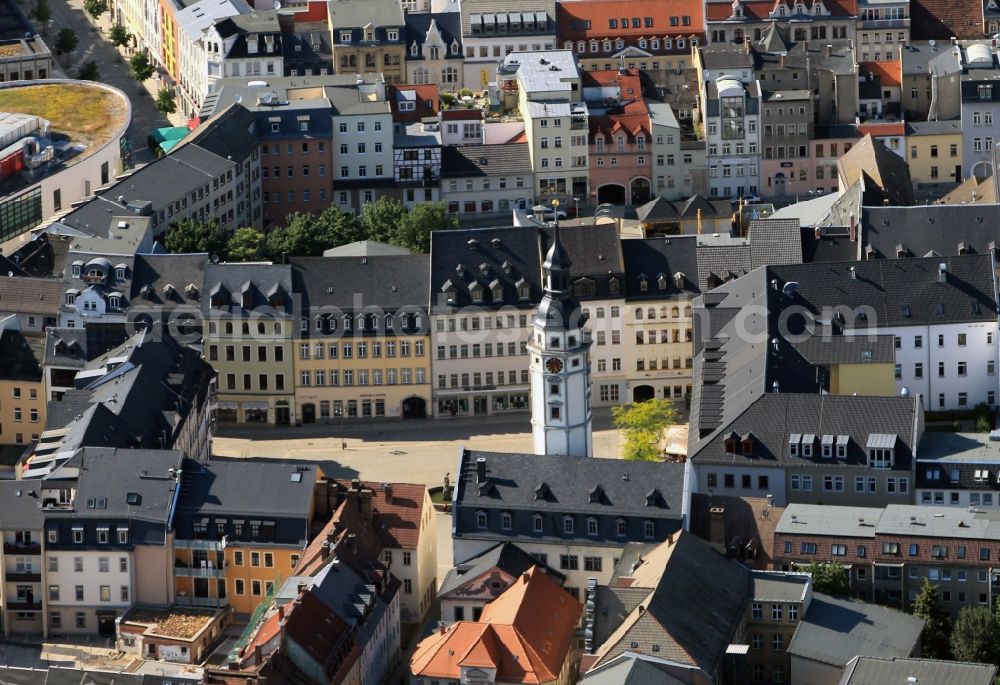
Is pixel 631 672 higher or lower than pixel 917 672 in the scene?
higher

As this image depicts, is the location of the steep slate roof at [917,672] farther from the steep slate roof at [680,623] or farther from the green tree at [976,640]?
the steep slate roof at [680,623]

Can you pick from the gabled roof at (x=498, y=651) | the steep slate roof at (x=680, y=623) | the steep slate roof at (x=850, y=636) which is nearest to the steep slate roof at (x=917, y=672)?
the steep slate roof at (x=850, y=636)

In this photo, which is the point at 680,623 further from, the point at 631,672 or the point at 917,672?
the point at 917,672

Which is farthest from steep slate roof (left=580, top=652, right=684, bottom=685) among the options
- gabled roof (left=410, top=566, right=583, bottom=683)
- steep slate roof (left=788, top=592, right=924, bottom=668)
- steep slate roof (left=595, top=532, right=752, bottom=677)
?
steep slate roof (left=788, top=592, right=924, bottom=668)

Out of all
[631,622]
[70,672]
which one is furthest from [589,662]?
[70,672]

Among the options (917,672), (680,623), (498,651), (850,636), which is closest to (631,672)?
(680,623)

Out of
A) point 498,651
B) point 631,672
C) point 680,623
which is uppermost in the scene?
point 680,623
